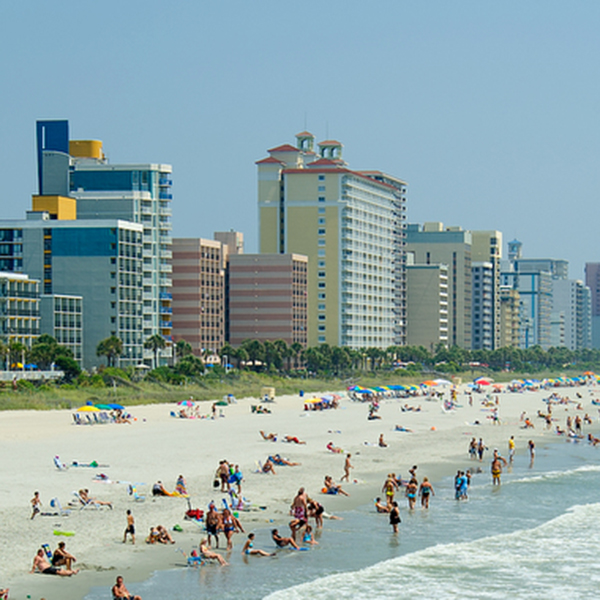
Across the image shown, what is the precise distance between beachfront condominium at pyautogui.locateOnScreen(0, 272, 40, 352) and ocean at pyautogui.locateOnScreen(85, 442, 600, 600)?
226ft

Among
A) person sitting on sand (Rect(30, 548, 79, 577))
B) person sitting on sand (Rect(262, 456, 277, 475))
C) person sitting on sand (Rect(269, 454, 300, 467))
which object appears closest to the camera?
person sitting on sand (Rect(30, 548, 79, 577))

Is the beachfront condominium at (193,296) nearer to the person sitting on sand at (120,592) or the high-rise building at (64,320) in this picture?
the high-rise building at (64,320)

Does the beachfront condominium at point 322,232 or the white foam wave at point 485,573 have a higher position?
the beachfront condominium at point 322,232

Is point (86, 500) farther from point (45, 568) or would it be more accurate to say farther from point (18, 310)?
point (18, 310)

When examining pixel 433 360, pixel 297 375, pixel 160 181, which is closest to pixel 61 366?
pixel 160 181

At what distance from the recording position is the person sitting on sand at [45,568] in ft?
84.7

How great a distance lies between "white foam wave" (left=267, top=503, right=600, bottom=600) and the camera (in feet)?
87.8

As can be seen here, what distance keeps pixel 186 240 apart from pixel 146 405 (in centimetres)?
6935

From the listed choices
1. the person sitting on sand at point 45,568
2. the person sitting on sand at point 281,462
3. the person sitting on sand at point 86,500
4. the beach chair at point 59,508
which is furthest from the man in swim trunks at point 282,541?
the person sitting on sand at point 281,462

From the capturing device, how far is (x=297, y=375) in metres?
144

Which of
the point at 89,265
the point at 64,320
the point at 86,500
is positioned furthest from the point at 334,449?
the point at 89,265

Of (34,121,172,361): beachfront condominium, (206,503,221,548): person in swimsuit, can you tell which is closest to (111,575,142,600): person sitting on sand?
(206,503,221,548): person in swimsuit

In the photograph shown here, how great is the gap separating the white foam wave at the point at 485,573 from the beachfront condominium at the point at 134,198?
9576 cm

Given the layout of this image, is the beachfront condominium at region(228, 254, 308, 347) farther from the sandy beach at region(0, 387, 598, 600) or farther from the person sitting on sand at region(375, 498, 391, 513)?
the person sitting on sand at region(375, 498, 391, 513)
